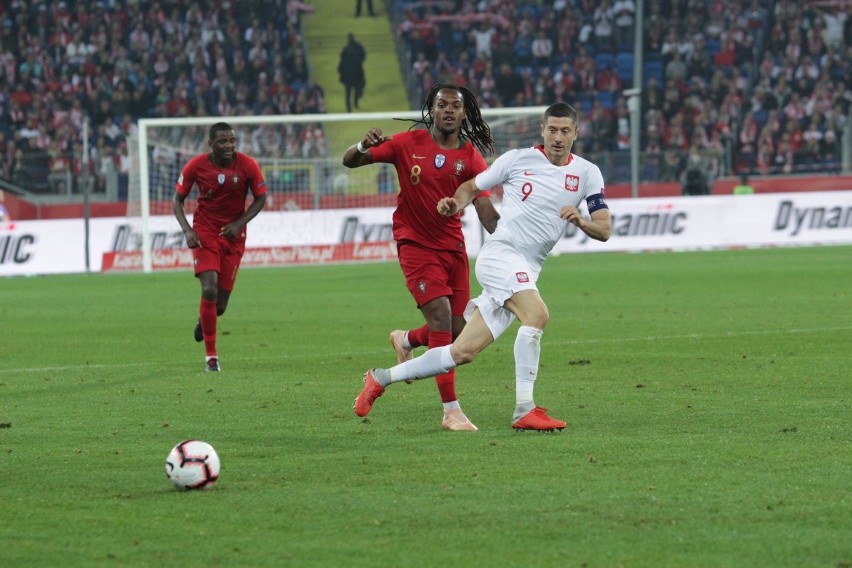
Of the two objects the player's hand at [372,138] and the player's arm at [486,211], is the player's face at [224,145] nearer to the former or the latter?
the player's hand at [372,138]

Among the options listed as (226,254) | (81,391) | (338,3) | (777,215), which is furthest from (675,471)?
(338,3)

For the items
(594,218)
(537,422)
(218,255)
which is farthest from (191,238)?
(537,422)

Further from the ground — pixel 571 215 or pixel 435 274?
pixel 571 215

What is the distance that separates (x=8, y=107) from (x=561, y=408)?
30994 millimetres

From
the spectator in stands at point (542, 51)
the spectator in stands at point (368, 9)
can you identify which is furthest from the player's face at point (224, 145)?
the spectator in stands at point (368, 9)

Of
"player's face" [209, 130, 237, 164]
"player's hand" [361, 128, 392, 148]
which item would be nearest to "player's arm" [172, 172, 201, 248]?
"player's face" [209, 130, 237, 164]

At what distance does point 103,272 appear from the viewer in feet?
91.7

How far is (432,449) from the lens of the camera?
7.63m

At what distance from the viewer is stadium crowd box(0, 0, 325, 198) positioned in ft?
122

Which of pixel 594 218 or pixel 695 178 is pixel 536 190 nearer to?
pixel 594 218

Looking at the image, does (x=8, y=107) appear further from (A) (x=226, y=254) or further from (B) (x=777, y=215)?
(A) (x=226, y=254)

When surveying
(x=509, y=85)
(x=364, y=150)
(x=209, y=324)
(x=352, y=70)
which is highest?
(x=364, y=150)

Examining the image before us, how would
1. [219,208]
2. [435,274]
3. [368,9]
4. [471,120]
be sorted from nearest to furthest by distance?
[435,274] < [471,120] < [219,208] < [368,9]

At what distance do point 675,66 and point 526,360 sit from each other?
3271cm
